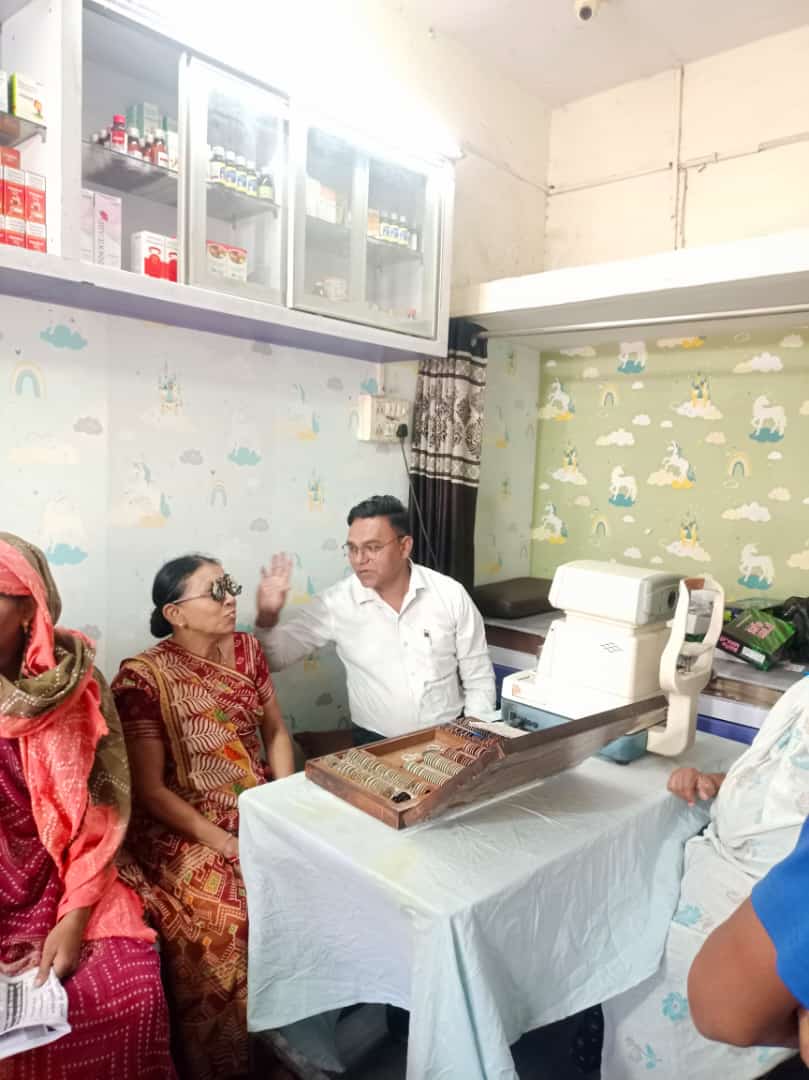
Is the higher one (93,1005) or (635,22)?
(635,22)

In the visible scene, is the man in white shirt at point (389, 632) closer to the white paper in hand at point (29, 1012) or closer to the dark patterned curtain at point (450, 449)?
the dark patterned curtain at point (450, 449)

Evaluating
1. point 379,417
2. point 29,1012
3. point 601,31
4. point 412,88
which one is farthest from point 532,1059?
point 601,31

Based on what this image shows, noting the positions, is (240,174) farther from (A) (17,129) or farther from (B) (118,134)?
(A) (17,129)

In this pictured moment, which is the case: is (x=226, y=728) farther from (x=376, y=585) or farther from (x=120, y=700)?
(x=376, y=585)

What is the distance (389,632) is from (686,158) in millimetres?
2383

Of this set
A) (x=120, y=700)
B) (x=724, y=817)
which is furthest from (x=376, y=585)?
(x=724, y=817)

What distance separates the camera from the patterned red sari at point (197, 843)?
5.49 feet

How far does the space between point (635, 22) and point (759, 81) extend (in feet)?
1.81

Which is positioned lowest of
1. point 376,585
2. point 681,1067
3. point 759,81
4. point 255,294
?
point 681,1067

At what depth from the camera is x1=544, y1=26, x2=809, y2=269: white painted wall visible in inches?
114

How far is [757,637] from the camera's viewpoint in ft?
8.31

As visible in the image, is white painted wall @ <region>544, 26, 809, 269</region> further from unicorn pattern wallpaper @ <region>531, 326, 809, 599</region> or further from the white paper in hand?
the white paper in hand

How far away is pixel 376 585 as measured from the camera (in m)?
2.42

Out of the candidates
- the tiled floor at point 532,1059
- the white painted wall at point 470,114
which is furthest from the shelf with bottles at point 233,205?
the tiled floor at point 532,1059
